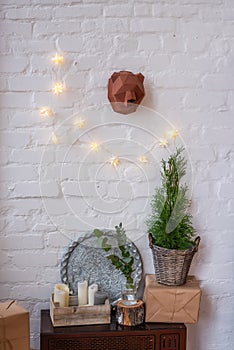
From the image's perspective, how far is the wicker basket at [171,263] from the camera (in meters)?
2.21

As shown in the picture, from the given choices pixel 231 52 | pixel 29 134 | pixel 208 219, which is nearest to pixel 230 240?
pixel 208 219

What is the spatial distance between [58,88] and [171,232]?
75cm

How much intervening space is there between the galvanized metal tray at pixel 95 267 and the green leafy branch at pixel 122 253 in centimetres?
2

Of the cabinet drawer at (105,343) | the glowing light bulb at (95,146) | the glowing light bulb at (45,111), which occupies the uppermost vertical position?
the glowing light bulb at (45,111)

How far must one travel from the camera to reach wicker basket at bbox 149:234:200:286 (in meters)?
2.21

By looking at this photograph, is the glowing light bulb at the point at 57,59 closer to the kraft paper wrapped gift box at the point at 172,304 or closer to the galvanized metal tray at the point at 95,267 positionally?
the galvanized metal tray at the point at 95,267

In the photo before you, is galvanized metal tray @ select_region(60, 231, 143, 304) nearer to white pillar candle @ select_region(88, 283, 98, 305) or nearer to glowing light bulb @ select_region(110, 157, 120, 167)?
white pillar candle @ select_region(88, 283, 98, 305)

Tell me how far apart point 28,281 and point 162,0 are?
1302 millimetres

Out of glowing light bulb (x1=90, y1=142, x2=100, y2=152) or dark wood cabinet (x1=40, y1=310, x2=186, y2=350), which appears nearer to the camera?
dark wood cabinet (x1=40, y1=310, x2=186, y2=350)

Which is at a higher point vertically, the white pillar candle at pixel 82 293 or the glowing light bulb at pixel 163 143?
the glowing light bulb at pixel 163 143

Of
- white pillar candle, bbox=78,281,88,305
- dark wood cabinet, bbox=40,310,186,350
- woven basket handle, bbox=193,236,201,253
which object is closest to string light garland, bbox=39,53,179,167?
woven basket handle, bbox=193,236,201,253

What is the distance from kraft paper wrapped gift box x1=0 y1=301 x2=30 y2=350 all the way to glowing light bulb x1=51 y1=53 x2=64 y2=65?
3.26 ft

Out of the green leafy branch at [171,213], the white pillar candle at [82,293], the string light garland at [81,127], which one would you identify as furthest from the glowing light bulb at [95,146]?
the white pillar candle at [82,293]

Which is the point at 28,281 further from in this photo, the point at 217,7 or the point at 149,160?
the point at 217,7
